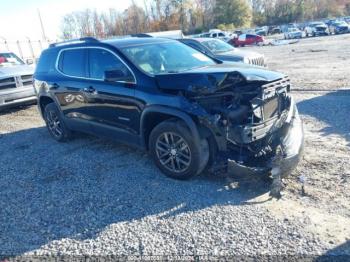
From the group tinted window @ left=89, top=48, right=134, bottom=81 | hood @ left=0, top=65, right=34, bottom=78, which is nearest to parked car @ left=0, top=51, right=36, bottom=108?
hood @ left=0, top=65, right=34, bottom=78

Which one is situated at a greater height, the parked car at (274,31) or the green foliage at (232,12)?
the green foliage at (232,12)

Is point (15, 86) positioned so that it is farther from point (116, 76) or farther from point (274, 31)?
point (274, 31)

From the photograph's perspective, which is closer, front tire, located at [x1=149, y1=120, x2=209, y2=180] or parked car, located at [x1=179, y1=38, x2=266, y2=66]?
front tire, located at [x1=149, y1=120, x2=209, y2=180]

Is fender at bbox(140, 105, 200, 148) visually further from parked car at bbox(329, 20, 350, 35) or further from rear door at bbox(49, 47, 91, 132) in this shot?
parked car at bbox(329, 20, 350, 35)

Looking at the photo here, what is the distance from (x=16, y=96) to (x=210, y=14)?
2939 inches

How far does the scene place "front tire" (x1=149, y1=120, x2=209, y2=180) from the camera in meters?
4.30

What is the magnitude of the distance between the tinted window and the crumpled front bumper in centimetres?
203

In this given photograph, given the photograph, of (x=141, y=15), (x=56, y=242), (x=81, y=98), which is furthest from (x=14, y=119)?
(x=141, y=15)

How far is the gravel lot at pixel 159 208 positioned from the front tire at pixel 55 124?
2.24 ft

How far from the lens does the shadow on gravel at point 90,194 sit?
3783 mm

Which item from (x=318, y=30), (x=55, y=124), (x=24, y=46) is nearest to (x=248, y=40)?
(x=318, y=30)

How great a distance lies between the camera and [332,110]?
24.7ft

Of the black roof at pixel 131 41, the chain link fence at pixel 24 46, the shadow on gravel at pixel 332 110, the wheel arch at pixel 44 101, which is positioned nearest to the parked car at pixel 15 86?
the wheel arch at pixel 44 101

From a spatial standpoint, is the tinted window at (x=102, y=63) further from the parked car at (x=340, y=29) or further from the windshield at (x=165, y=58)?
the parked car at (x=340, y=29)
